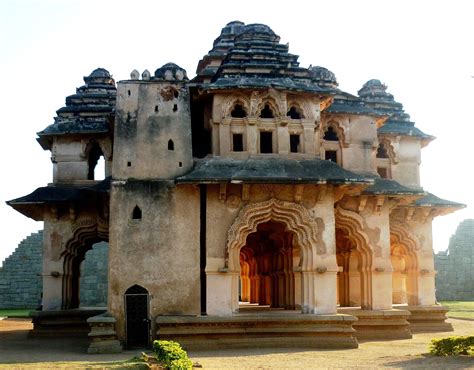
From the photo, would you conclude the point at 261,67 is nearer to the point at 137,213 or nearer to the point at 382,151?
the point at 137,213

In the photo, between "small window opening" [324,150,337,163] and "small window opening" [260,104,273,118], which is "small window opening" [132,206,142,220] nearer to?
"small window opening" [260,104,273,118]

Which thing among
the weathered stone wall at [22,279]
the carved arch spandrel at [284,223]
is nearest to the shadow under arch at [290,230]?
the carved arch spandrel at [284,223]

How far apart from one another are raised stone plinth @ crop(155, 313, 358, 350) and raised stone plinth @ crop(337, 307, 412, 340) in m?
2.69

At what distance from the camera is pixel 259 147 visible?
20297 mm

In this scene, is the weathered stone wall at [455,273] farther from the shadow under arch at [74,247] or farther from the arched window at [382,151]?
the shadow under arch at [74,247]

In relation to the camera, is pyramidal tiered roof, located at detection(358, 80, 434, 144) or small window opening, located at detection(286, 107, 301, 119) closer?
small window opening, located at detection(286, 107, 301, 119)

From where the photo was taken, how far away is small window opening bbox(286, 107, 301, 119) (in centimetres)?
2059

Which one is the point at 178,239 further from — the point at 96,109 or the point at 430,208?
the point at 430,208

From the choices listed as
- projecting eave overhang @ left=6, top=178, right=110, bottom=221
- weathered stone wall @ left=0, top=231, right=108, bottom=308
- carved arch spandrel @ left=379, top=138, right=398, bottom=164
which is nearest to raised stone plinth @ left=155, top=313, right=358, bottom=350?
projecting eave overhang @ left=6, top=178, right=110, bottom=221

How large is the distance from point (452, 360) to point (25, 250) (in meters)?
37.2

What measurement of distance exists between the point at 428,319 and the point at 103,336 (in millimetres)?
12452

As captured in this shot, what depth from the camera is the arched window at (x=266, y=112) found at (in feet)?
67.1

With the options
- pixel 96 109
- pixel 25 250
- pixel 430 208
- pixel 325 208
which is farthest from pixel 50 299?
pixel 25 250

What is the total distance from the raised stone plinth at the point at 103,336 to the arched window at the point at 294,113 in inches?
309
